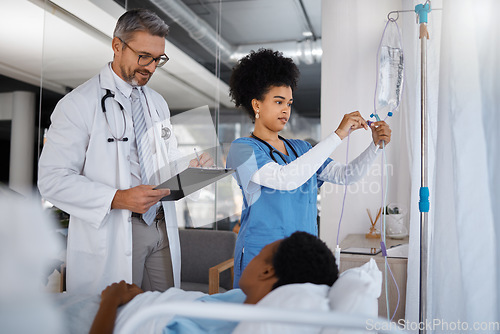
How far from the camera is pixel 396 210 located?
212 centimetres

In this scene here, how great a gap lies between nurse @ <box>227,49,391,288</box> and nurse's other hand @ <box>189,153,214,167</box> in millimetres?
129

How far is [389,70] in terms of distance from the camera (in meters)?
2.04

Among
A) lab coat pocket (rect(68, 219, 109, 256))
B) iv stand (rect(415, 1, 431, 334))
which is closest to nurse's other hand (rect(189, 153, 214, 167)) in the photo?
lab coat pocket (rect(68, 219, 109, 256))

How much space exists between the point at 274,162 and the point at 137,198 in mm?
465

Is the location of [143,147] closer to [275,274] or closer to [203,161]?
[203,161]

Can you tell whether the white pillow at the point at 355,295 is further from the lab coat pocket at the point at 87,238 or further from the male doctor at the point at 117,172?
the lab coat pocket at the point at 87,238

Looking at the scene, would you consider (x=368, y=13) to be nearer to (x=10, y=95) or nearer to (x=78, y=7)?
(x=78, y=7)

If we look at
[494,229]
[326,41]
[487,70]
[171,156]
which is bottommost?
[494,229]

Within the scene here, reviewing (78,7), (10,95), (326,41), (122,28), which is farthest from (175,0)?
(10,95)

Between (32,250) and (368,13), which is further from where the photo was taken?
(368,13)

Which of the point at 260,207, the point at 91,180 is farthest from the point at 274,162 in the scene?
the point at 91,180

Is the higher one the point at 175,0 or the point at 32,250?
the point at 175,0

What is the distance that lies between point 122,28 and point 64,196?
660mm

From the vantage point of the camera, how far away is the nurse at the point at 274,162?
55.0 inches
